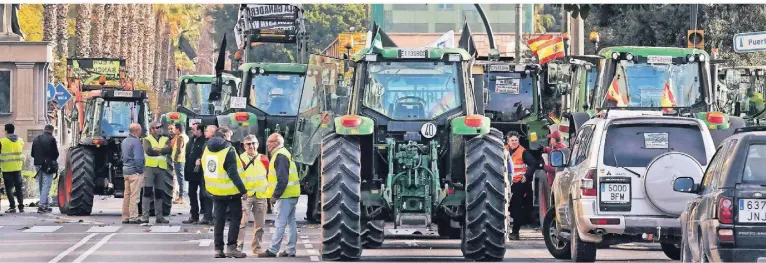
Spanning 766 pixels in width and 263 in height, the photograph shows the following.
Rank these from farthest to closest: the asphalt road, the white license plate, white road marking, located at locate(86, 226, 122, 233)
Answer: white road marking, located at locate(86, 226, 122, 233) → the asphalt road → the white license plate

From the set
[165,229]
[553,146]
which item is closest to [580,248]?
[553,146]

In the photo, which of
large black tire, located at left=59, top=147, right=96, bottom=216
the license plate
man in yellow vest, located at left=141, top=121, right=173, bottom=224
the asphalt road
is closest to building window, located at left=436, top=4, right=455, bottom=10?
large black tire, located at left=59, top=147, right=96, bottom=216

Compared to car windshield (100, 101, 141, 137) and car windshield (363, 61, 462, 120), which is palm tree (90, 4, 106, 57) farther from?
car windshield (363, 61, 462, 120)

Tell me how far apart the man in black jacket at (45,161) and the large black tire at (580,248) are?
56.3 ft

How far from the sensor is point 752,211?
14.8m

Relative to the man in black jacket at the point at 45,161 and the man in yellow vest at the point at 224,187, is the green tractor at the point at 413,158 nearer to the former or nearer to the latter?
the man in yellow vest at the point at 224,187

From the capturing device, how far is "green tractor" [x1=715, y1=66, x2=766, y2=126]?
116 ft

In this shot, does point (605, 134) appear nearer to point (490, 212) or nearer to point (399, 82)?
point (490, 212)

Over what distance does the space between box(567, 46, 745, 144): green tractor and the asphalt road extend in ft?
8.19

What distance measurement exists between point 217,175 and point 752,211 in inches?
349

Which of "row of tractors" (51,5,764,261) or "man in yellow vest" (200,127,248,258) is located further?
"man in yellow vest" (200,127,248,258)

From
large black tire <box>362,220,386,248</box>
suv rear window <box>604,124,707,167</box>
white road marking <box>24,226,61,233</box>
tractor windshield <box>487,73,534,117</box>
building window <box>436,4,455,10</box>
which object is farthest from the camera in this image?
building window <box>436,4,455,10</box>

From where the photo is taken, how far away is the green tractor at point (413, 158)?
20.9 metres

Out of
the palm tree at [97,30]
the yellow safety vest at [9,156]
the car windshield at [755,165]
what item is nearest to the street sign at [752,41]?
the yellow safety vest at [9,156]
